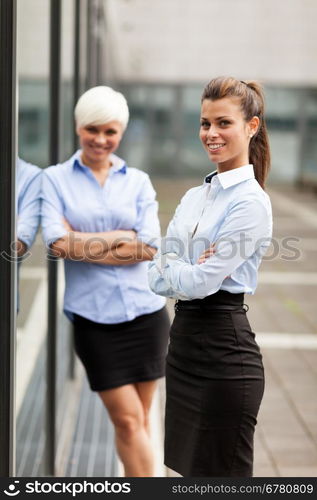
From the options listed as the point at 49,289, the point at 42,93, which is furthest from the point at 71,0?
the point at 49,289

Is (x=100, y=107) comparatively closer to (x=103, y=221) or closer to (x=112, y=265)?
(x=103, y=221)

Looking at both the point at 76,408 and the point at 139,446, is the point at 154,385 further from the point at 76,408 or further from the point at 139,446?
the point at 76,408

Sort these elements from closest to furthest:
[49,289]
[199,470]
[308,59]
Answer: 1. [199,470]
2. [49,289]
3. [308,59]

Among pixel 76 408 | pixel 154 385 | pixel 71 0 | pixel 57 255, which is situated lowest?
pixel 76 408

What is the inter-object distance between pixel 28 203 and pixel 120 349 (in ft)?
2.34

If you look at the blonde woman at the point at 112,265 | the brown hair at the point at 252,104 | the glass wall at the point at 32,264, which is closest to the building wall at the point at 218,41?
the glass wall at the point at 32,264

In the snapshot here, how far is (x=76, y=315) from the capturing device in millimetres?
3178

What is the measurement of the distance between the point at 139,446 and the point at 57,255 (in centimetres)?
88

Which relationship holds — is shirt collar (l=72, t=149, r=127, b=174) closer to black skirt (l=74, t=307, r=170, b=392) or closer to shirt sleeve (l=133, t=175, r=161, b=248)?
shirt sleeve (l=133, t=175, r=161, b=248)

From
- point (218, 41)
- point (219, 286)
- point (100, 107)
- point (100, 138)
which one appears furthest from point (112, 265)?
point (218, 41)

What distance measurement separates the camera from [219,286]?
1.91 meters

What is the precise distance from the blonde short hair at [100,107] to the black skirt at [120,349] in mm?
798

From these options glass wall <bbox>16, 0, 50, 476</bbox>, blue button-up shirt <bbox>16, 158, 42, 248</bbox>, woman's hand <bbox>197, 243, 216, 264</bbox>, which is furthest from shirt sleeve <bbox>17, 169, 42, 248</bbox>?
woman's hand <bbox>197, 243, 216, 264</bbox>

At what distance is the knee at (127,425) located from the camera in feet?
10.5
